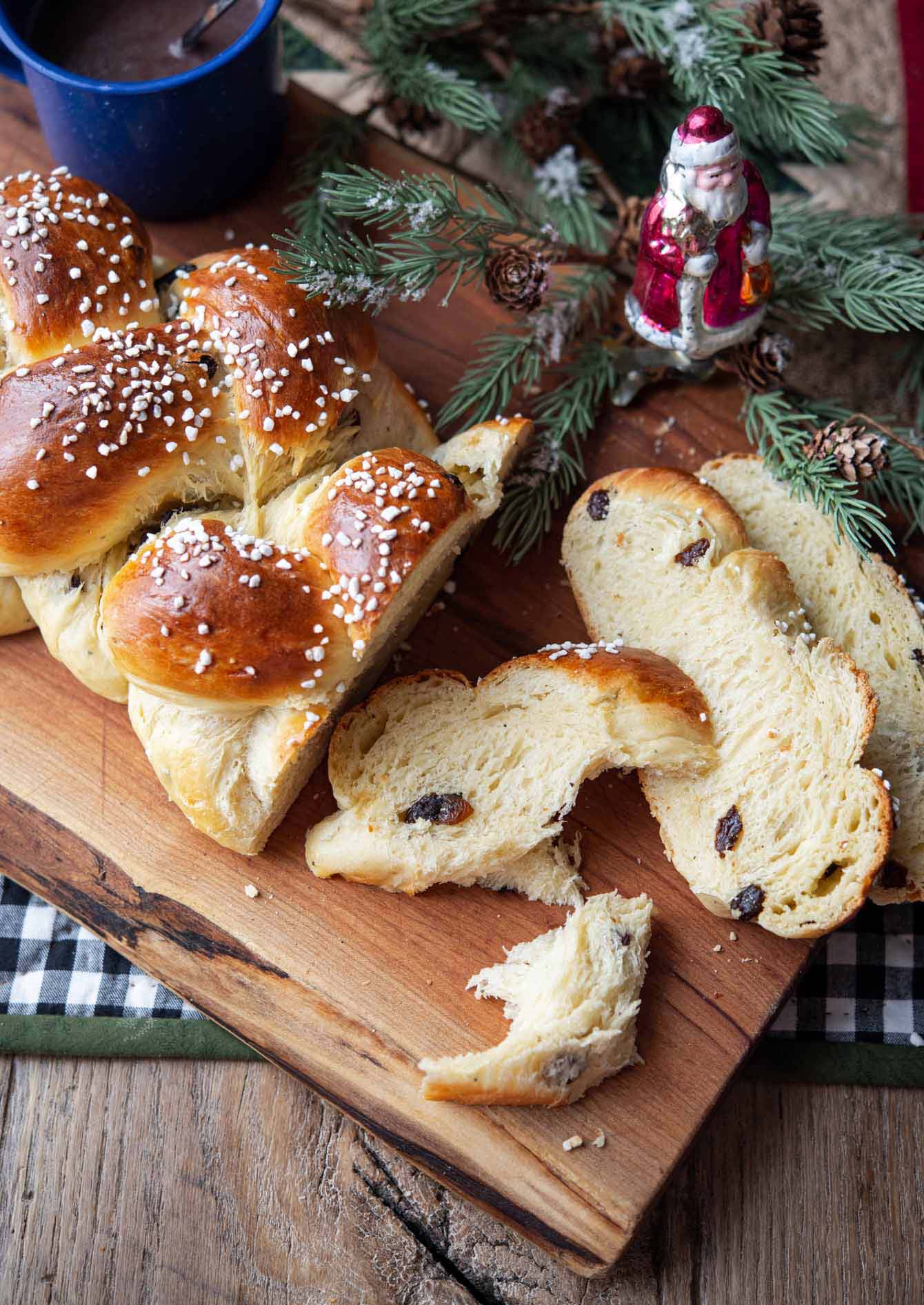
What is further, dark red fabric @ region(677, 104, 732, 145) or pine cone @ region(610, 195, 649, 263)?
pine cone @ region(610, 195, 649, 263)

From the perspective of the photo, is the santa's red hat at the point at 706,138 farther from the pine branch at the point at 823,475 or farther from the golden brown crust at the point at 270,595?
the golden brown crust at the point at 270,595

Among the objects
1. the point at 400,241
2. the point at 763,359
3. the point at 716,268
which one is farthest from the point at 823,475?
the point at 400,241

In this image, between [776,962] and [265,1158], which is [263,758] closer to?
[265,1158]

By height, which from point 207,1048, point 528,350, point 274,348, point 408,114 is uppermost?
point 408,114

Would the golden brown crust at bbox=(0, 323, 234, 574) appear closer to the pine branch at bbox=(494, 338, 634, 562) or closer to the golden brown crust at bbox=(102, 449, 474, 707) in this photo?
the golden brown crust at bbox=(102, 449, 474, 707)

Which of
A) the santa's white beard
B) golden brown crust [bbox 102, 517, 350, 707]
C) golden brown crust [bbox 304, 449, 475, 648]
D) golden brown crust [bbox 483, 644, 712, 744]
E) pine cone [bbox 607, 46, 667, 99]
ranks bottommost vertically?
golden brown crust [bbox 483, 644, 712, 744]

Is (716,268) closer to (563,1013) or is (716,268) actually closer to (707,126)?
(707,126)

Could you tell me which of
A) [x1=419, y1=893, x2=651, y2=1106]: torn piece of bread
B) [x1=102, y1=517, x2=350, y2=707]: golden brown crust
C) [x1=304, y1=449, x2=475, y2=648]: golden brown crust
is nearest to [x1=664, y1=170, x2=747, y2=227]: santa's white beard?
[x1=304, y1=449, x2=475, y2=648]: golden brown crust
